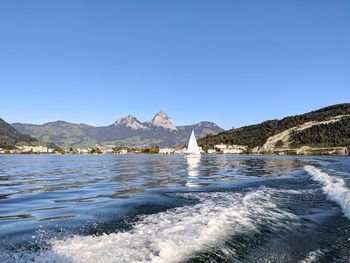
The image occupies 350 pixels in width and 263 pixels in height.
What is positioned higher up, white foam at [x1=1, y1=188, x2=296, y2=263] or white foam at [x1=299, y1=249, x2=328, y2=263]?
white foam at [x1=1, y1=188, x2=296, y2=263]

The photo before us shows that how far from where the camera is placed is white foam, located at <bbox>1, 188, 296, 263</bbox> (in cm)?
942

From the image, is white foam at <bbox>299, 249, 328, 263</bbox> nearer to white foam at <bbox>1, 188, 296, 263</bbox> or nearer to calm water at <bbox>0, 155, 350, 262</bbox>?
calm water at <bbox>0, 155, 350, 262</bbox>

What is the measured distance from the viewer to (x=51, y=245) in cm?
1030

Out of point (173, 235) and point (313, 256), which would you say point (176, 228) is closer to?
point (173, 235)

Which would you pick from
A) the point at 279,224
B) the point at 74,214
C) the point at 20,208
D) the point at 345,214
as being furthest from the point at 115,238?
the point at 345,214

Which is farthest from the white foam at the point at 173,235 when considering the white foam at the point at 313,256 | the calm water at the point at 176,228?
the white foam at the point at 313,256

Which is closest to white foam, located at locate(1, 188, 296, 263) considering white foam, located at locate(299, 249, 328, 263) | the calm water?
the calm water

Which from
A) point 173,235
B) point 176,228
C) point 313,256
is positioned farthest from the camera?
point 176,228

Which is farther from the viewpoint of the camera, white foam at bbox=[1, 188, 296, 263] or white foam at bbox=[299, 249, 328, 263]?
white foam at bbox=[299, 249, 328, 263]

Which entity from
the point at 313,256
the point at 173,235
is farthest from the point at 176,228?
the point at 313,256

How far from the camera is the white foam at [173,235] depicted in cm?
942

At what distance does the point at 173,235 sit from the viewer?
38.4 feet

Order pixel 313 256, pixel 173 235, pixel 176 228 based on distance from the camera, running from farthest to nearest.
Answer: pixel 176 228 < pixel 173 235 < pixel 313 256

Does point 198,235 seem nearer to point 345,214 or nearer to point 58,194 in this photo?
point 345,214
